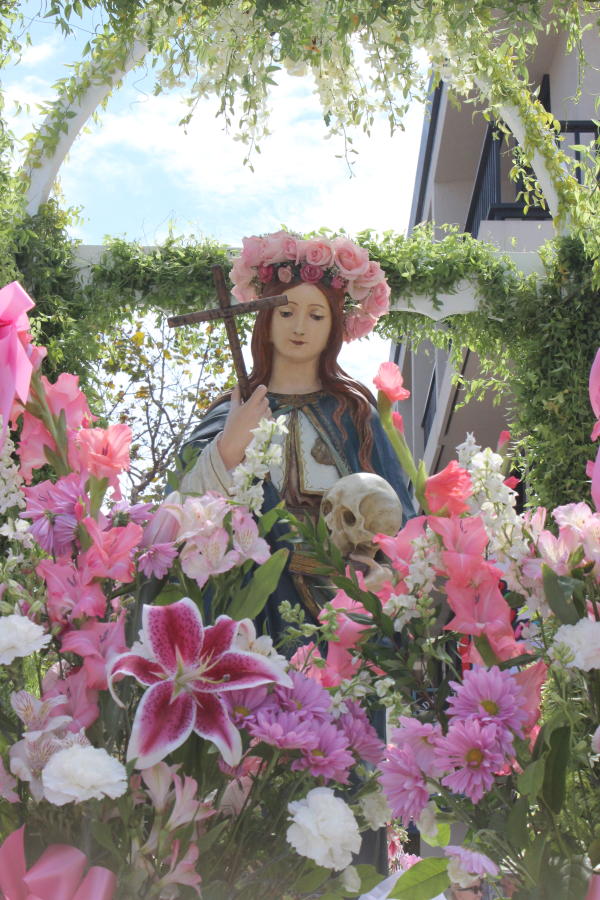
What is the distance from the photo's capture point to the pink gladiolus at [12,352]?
924 millimetres

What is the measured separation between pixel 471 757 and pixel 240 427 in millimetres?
1593

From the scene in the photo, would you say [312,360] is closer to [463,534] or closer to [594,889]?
[463,534]

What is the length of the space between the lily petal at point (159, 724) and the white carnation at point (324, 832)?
0.10 metres

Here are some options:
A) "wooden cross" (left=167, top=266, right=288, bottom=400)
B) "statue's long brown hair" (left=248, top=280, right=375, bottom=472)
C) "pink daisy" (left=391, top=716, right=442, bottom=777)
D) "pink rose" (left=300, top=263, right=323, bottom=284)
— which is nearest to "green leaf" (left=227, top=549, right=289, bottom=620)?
"pink daisy" (left=391, top=716, right=442, bottom=777)

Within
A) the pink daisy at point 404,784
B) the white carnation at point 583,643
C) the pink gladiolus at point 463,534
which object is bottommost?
the pink daisy at point 404,784

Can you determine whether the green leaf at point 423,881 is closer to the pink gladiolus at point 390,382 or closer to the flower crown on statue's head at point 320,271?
the pink gladiolus at point 390,382

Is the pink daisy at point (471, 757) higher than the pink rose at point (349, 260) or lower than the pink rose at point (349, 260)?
lower

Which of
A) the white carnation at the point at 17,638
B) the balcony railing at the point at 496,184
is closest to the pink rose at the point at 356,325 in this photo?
the white carnation at the point at 17,638

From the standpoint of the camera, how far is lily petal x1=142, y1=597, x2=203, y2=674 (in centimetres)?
85

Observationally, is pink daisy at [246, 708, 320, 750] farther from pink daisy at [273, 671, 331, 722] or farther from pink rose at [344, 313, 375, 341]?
pink rose at [344, 313, 375, 341]

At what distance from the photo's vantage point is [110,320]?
16.9ft

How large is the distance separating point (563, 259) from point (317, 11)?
7.49ft

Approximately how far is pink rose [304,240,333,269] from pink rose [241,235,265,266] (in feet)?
0.40

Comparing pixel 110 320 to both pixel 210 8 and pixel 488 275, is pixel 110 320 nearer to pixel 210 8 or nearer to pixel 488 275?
pixel 488 275
